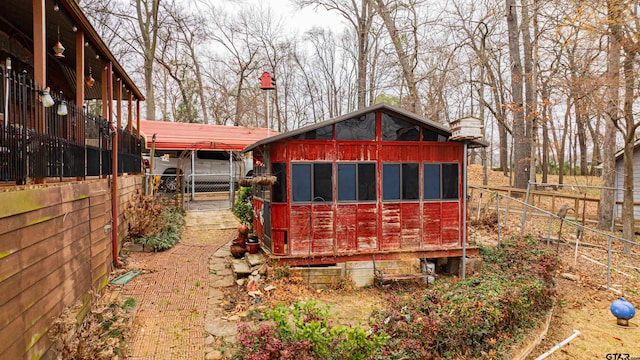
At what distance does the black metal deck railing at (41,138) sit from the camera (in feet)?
11.0

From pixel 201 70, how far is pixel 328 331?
85.4 ft

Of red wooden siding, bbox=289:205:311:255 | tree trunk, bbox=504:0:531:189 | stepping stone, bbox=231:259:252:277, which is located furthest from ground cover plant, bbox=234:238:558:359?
tree trunk, bbox=504:0:531:189

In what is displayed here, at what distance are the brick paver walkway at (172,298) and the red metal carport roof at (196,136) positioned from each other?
→ 5532 millimetres

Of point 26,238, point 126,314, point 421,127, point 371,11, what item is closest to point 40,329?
point 26,238

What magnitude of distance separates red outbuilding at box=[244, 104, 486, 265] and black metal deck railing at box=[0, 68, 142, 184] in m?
3.25

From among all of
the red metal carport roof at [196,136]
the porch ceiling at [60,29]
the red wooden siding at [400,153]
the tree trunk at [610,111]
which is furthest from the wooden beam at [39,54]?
the tree trunk at [610,111]

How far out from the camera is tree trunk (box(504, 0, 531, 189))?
50.3ft

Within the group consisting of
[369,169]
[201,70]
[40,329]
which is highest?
[201,70]

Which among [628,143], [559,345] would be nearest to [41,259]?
[559,345]

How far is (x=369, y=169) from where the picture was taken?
28.6 feet

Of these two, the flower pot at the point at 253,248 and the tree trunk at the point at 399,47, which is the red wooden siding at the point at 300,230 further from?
the tree trunk at the point at 399,47

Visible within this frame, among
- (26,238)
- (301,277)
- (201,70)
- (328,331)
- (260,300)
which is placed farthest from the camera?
(201,70)

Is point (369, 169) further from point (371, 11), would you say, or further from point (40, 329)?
point (371, 11)

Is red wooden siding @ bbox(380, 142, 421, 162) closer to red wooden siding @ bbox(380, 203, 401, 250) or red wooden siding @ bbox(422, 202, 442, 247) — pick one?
red wooden siding @ bbox(380, 203, 401, 250)
